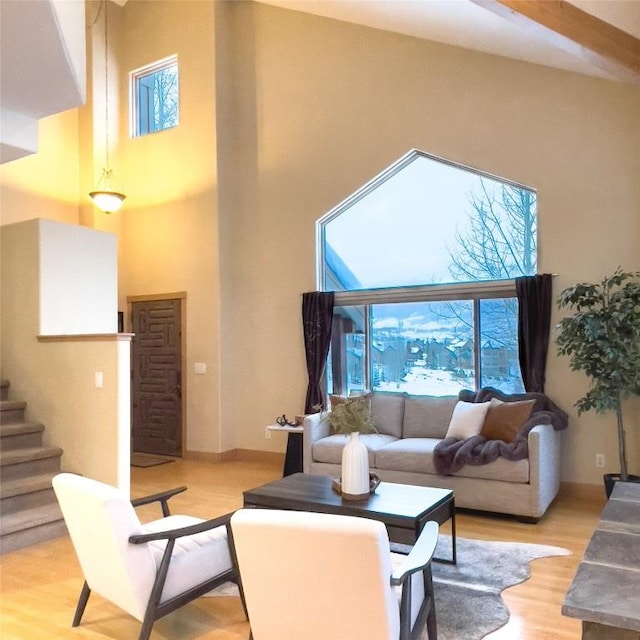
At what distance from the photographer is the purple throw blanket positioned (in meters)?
4.44

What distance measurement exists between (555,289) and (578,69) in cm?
186

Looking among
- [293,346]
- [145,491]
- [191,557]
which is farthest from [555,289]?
[145,491]

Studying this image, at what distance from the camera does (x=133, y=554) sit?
2.59 m

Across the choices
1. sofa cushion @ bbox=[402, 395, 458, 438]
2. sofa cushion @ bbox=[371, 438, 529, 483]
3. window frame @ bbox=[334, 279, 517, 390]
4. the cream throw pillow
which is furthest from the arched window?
sofa cushion @ bbox=[371, 438, 529, 483]

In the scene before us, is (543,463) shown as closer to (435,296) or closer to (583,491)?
(583,491)

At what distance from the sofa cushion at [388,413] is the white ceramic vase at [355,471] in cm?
215

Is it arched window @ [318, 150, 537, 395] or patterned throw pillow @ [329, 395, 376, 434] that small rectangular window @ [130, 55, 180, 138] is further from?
patterned throw pillow @ [329, 395, 376, 434]

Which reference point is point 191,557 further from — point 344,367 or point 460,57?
point 460,57

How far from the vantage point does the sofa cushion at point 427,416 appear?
539cm

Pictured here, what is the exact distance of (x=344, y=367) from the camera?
6449mm

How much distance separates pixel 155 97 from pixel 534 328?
573 centimetres

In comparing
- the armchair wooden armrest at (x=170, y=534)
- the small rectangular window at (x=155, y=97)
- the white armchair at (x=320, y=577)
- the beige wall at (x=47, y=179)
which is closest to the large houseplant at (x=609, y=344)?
the white armchair at (x=320, y=577)

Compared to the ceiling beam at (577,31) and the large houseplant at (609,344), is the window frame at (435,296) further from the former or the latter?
the ceiling beam at (577,31)

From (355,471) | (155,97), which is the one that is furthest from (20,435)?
(155,97)
